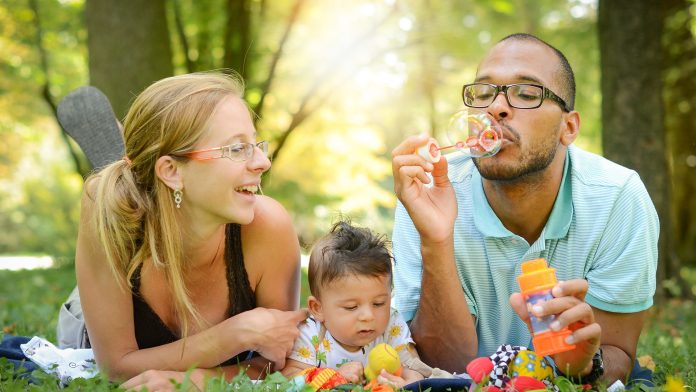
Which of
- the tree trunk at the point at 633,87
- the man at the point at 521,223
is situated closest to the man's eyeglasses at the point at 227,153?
the man at the point at 521,223

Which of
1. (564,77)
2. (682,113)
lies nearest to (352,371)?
(564,77)

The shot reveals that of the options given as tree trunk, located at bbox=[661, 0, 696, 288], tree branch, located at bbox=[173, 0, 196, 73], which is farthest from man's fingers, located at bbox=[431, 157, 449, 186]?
tree trunk, located at bbox=[661, 0, 696, 288]

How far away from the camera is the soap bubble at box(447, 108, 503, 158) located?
3.13 m

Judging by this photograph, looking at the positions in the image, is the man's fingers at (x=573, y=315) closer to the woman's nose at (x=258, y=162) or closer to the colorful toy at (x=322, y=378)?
the colorful toy at (x=322, y=378)

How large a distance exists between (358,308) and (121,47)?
4.62 metres

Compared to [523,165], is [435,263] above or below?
below

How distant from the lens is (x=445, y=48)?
1106 cm

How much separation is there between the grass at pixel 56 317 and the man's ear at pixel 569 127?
1.12 meters

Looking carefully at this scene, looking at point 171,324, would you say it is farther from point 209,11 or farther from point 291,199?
point 291,199

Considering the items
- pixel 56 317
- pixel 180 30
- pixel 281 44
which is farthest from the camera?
pixel 180 30

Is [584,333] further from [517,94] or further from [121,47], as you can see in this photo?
[121,47]

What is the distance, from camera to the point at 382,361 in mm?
3010

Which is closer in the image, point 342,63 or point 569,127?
point 569,127

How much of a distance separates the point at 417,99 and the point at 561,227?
17.6 metres
